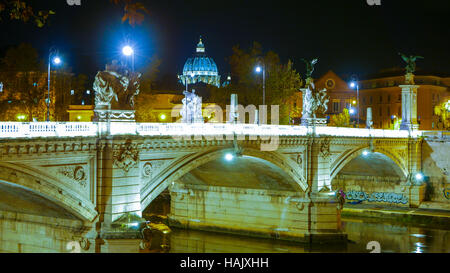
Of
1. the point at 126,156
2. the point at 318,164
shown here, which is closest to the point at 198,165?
the point at 126,156

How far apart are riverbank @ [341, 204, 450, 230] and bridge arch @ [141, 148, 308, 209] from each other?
11495 millimetres

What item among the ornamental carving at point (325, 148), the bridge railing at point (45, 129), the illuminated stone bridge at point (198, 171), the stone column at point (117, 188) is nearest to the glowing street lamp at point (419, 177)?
the illuminated stone bridge at point (198, 171)

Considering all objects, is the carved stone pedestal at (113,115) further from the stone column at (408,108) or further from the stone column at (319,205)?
the stone column at (408,108)

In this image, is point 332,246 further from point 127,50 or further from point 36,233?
point 127,50

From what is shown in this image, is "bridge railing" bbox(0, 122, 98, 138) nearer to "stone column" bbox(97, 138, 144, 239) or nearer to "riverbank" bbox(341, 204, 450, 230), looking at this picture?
"stone column" bbox(97, 138, 144, 239)

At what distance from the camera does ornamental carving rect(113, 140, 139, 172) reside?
65.4 ft

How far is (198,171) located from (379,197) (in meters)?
17.9

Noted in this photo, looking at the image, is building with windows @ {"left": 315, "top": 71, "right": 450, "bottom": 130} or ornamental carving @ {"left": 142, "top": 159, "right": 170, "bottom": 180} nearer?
ornamental carving @ {"left": 142, "top": 159, "right": 170, "bottom": 180}

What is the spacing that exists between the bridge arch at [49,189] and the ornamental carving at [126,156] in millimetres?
1655

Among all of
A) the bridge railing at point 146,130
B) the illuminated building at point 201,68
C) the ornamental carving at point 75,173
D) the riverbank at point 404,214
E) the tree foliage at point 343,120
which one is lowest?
the riverbank at point 404,214

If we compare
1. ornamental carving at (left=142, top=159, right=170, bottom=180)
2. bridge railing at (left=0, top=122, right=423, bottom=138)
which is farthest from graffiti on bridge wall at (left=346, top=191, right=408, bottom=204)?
ornamental carving at (left=142, top=159, right=170, bottom=180)

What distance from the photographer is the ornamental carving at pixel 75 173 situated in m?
18.2
